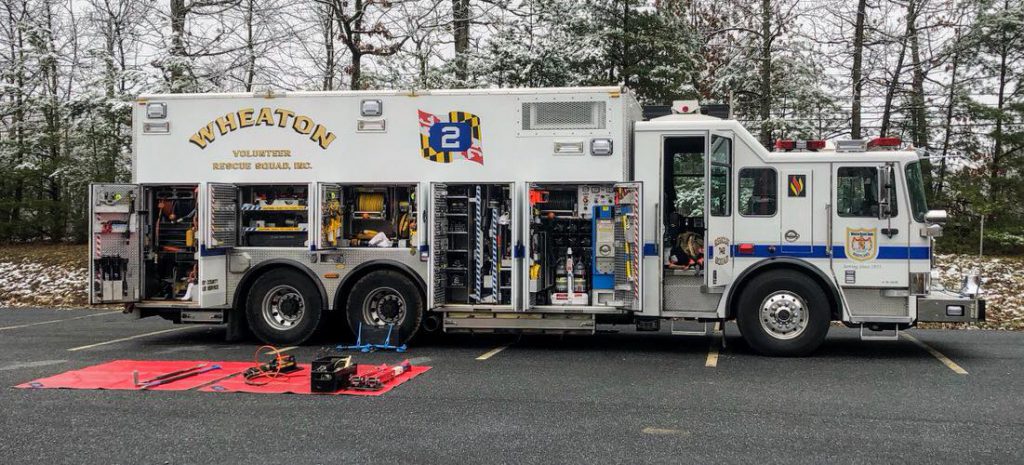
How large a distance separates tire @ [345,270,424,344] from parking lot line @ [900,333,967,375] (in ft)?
20.4

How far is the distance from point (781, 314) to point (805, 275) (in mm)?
542

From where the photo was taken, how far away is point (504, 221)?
10297 mm

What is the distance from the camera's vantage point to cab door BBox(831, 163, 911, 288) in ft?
31.5

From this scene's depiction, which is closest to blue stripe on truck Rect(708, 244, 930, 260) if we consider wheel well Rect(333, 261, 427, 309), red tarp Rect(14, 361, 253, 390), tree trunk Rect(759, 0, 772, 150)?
wheel well Rect(333, 261, 427, 309)

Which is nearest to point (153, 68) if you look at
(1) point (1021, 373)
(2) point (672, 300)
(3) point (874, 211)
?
(2) point (672, 300)

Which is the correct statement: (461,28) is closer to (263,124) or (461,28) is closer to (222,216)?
(263,124)

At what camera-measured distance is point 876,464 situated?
5.55 m

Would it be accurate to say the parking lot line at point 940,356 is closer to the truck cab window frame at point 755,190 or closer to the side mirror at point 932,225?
the side mirror at point 932,225

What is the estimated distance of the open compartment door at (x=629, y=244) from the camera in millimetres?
9859

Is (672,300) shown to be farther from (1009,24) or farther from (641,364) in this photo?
(1009,24)

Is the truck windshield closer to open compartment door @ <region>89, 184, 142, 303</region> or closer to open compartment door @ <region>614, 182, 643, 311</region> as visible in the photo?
open compartment door @ <region>614, 182, 643, 311</region>

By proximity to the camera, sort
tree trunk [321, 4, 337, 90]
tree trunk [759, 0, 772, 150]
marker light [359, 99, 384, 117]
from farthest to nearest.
Result: 1. tree trunk [321, 4, 337, 90]
2. tree trunk [759, 0, 772, 150]
3. marker light [359, 99, 384, 117]

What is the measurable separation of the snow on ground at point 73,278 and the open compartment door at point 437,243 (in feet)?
29.6

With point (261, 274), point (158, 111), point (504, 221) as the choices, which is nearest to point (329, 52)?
point (158, 111)
